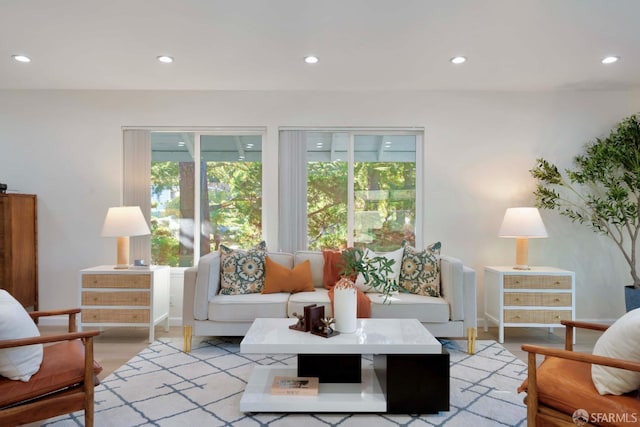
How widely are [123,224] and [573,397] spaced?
3.65m

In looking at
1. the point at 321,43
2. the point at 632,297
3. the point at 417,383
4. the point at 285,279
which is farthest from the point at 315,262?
the point at 632,297

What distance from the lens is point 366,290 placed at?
12.0 ft

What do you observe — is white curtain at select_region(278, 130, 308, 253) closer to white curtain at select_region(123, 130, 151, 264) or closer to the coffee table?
white curtain at select_region(123, 130, 151, 264)

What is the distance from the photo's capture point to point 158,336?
3832 mm

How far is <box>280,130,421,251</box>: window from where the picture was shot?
4449 millimetres

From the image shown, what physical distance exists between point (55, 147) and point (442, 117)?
4.18 meters

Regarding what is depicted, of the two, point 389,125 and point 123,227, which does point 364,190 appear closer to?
point 389,125

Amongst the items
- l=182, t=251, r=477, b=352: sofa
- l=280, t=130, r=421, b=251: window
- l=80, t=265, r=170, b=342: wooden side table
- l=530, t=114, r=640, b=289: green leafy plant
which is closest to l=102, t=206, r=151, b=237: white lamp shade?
l=80, t=265, r=170, b=342: wooden side table

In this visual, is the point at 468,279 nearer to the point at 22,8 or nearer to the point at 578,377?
the point at 578,377

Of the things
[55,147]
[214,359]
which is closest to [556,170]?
[214,359]

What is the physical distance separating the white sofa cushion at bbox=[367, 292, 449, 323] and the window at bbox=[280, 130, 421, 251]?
1203mm

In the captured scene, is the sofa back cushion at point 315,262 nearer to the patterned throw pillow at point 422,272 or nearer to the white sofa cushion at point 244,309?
the white sofa cushion at point 244,309

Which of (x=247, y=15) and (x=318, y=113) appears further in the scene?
(x=318, y=113)

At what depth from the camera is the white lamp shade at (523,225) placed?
12.3 ft
